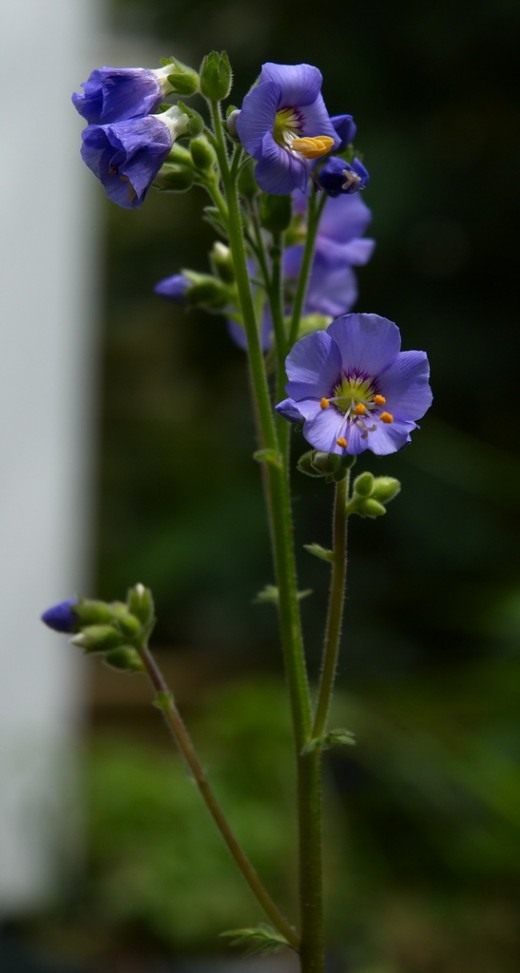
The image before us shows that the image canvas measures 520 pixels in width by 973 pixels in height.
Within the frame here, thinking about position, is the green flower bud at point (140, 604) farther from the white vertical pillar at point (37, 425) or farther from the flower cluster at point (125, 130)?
the white vertical pillar at point (37, 425)

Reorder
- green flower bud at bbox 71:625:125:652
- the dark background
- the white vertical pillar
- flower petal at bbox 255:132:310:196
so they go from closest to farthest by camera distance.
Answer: flower petal at bbox 255:132:310:196 < green flower bud at bbox 71:625:125:652 < the dark background < the white vertical pillar

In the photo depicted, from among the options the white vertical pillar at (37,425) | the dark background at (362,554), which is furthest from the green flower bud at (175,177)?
the white vertical pillar at (37,425)

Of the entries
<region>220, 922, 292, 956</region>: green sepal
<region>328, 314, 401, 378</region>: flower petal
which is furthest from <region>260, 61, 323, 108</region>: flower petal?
<region>220, 922, 292, 956</region>: green sepal

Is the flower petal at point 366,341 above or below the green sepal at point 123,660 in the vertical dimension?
above

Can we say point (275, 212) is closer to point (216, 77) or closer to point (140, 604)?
point (216, 77)

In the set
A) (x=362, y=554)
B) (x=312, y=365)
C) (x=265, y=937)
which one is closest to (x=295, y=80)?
(x=312, y=365)

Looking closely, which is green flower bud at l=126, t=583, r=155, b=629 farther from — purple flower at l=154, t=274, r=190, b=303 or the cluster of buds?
purple flower at l=154, t=274, r=190, b=303

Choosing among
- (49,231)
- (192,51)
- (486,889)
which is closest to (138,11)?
(192,51)

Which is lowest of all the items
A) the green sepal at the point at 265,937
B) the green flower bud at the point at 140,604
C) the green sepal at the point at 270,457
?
the green sepal at the point at 265,937

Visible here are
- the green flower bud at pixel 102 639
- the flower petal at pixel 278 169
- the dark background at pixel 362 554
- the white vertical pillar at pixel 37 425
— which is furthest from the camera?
the white vertical pillar at pixel 37 425
